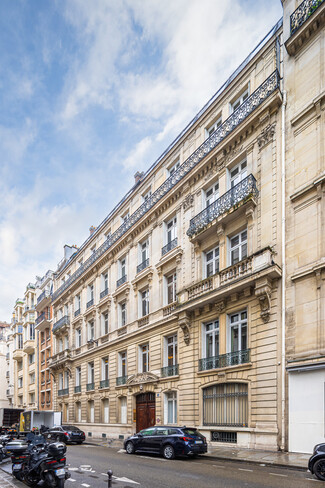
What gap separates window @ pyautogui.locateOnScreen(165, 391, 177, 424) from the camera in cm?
2278

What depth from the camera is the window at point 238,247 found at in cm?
1983

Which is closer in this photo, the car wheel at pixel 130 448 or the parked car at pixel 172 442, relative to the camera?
the parked car at pixel 172 442

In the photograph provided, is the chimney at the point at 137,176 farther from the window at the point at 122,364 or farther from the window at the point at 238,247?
the window at the point at 238,247

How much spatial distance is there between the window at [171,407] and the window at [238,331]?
18.6ft

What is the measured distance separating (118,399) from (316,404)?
1686 cm

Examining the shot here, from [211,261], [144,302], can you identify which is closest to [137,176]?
[144,302]

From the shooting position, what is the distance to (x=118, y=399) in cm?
2878

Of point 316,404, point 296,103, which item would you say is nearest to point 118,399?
point 316,404

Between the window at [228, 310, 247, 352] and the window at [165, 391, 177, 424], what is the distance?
566cm

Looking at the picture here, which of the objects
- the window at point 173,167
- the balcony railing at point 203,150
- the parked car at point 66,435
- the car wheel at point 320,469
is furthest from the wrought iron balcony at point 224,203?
the parked car at point 66,435

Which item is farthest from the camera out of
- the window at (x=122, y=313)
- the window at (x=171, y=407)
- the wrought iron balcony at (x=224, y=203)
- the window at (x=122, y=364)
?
the window at (x=122, y=313)

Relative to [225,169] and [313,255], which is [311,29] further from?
[313,255]

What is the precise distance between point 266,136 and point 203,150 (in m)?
4.56

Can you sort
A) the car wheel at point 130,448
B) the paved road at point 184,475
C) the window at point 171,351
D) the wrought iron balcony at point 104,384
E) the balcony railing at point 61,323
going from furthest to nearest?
the balcony railing at point 61,323, the wrought iron balcony at point 104,384, the window at point 171,351, the car wheel at point 130,448, the paved road at point 184,475
